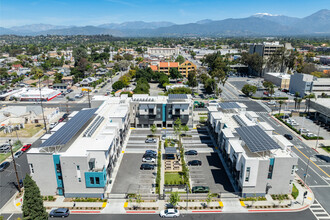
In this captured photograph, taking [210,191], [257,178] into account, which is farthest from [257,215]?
[210,191]

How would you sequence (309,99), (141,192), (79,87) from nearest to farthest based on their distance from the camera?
(141,192) → (309,99) → (79,87)

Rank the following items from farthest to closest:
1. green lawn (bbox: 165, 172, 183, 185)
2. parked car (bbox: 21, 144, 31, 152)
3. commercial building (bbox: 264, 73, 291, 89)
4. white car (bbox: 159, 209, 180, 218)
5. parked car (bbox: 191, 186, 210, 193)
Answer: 1. commercial building (bbox: 264, 73, 291, 89)
2. parked car (bbox: 21, 144, 31, 152)
3. green lawn (bbox: 165, 172, 183, 185)
4. parked car (bbox: 191, 186, 210, 193)
5. white car (bbox: 159, 209, 180, 218)

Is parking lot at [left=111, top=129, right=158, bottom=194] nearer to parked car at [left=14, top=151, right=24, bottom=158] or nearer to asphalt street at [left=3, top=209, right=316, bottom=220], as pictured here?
asphalt street at [left=3, top=209, right=316, bottom=220]

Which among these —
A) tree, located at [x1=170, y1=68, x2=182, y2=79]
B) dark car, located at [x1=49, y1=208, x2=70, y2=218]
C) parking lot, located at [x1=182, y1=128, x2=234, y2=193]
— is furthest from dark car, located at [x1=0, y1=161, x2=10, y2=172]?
tree, located at [x1=170, y1=68, x2=182, y2=79]

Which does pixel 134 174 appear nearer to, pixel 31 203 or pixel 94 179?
pixel 94 179

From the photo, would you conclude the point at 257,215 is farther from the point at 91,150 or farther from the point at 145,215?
the point at 91,150

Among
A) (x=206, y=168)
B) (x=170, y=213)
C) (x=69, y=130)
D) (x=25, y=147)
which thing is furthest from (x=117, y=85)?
(x=170, y=213)
